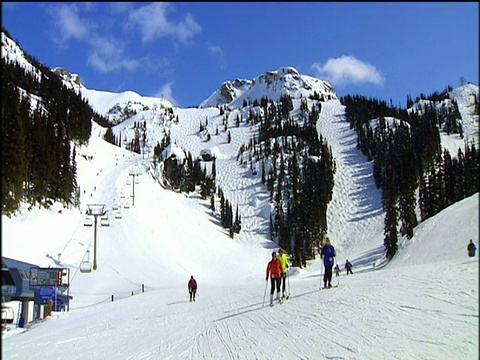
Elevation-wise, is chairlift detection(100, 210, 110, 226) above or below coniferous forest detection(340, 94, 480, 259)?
below

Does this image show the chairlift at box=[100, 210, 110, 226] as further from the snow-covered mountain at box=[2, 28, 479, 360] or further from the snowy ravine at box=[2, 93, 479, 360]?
the snow-covered mountain at box=[2, 28, 479, 360]

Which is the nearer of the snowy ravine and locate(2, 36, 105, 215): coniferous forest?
the snowy ravine

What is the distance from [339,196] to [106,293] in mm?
79209

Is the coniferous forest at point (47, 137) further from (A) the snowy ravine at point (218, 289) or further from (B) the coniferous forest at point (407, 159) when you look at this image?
(B) the coniferous forest at point (407, 159)

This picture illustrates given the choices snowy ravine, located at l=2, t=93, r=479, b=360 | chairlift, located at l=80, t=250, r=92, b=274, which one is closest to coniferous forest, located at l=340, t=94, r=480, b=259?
snowy ravine, located at l=2, t=93, r=479, b=360

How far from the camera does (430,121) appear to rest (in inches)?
5453

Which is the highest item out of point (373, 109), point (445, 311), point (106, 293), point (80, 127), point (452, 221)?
point (373, 109)

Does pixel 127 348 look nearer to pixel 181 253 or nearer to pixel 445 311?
pixel 445 311

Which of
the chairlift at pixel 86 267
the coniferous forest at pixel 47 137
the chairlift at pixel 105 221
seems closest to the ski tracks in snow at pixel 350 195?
the chairlift at pixel 105 221

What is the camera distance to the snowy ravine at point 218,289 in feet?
28.9

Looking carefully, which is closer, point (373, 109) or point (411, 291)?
point (411, 291)

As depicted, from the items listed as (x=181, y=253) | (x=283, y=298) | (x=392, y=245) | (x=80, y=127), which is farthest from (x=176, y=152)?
(x=283, y=298)

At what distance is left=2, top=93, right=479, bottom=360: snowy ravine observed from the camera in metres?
8.80

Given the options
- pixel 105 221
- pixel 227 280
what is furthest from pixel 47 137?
pixel 227 280
